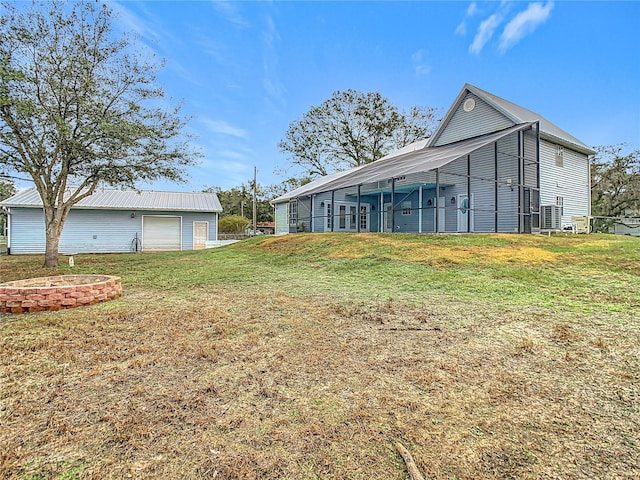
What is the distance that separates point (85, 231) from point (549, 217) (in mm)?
21622

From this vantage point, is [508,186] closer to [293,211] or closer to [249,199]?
[293,211]

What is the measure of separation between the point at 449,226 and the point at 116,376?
14884 mm

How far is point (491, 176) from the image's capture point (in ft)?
47.1

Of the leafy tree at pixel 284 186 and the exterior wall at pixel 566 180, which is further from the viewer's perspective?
the leafy tree at pixel 284 186

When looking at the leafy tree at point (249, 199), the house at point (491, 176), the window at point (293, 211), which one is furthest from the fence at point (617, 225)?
the leafy tree at point (249, 199)

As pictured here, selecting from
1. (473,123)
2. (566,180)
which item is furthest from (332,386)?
(566,180)

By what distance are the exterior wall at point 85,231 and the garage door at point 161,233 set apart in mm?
302

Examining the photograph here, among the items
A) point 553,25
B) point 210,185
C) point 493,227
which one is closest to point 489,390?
point 493,227

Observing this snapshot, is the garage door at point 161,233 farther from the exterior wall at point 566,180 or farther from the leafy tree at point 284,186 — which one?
the exterior wall at point 566,180

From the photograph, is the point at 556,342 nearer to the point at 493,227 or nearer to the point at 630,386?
the point at 630,386

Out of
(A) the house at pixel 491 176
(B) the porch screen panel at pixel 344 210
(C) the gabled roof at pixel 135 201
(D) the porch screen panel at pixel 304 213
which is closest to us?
(A) the house at pixel 491 176

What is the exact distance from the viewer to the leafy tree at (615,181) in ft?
76.9

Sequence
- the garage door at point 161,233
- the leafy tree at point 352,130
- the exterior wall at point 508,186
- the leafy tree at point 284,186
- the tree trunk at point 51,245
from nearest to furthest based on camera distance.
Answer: the tree trunk at point 51,245, the exterior wall at point 508,186, the garage door at point 161,233, the leafy tree at point 352,130, the leafy tree at point 284,186

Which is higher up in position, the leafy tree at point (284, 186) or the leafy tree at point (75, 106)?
the leafy tree at point (284, 186)
